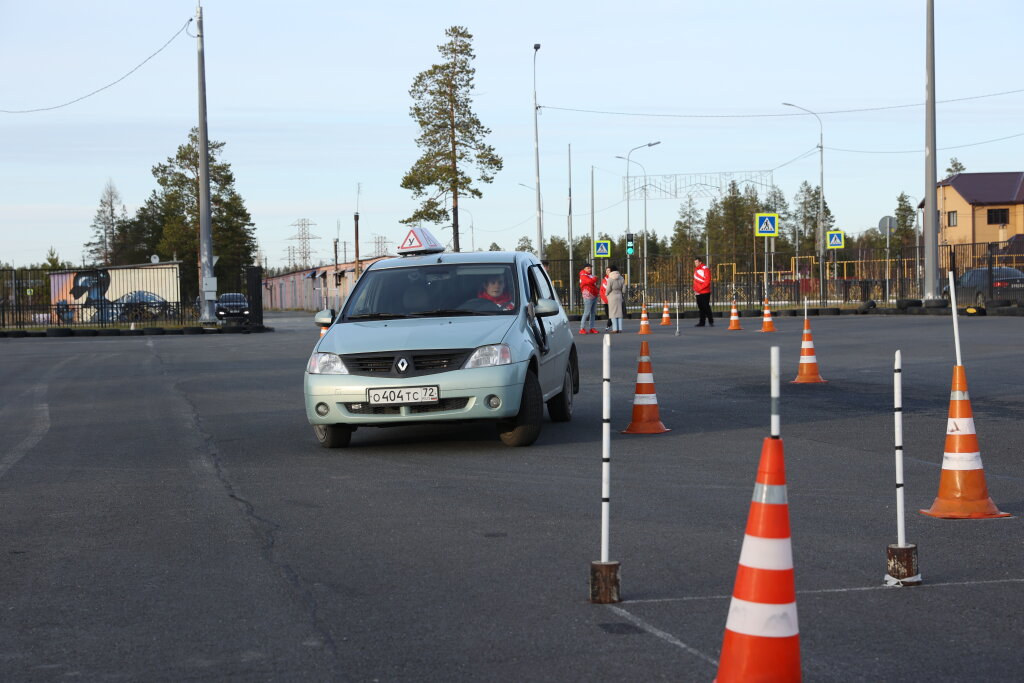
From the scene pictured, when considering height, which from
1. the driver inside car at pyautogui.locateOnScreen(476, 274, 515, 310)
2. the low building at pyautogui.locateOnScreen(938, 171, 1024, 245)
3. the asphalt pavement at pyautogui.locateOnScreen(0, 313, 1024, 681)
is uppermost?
the low building at pyautogui.locateOnScreen(938, 171, 1024, 245)

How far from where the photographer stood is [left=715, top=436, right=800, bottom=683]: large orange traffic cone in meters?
3.73

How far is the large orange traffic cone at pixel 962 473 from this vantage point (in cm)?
686

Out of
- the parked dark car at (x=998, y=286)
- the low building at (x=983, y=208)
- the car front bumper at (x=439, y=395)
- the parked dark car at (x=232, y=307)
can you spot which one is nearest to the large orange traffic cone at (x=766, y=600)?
the car front bumper at (x=439, y=395)

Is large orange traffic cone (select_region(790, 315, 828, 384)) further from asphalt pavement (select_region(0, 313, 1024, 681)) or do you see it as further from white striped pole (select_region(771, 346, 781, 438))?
white striped pole (select_region(771, 346, 781, 438))

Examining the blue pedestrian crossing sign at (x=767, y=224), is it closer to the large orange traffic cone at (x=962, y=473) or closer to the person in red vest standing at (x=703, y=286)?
the person in red vest standing at (x=703, y=286)

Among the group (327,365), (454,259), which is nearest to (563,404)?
(454,259)

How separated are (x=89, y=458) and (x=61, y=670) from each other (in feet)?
20.0

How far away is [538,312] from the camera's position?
10.7 meters

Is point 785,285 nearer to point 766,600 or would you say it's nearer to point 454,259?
point 454,259

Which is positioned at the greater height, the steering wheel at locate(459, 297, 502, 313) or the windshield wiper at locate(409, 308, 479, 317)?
the steering wheel at locate(459, 297, 502, 313)

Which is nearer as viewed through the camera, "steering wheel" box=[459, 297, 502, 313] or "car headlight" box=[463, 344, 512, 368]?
"car headlight" box=[463, 344, 512, 368]

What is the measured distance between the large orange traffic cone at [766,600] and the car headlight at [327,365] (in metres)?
6.32

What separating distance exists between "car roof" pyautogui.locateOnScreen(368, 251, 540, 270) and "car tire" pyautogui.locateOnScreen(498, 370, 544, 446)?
1.60 m

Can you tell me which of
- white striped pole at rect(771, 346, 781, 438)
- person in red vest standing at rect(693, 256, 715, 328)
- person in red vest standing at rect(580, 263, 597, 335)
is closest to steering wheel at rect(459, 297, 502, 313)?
white striped pole at rect(771, 346, 781, 438)
